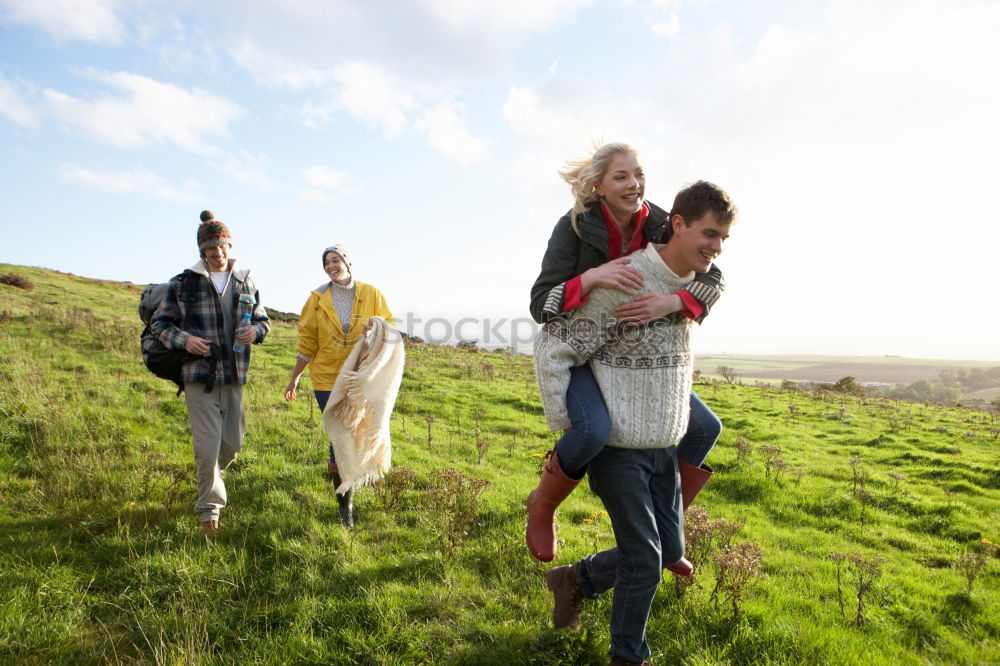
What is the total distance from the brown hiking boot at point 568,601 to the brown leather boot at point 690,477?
2.76 ft

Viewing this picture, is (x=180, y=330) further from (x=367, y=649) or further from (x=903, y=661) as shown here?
(x=903, y=661)

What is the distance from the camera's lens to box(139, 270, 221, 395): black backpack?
441 centimetres

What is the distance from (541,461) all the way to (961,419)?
17.7 meters

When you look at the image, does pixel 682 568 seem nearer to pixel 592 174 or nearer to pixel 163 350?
pixel 592 174

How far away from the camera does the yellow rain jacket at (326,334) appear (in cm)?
519

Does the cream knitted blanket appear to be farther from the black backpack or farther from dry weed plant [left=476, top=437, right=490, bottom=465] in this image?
dry weed plant [left=476, top=437, right=490, bottom=465]

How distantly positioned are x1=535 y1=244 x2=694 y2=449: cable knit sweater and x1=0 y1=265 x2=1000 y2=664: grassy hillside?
4.87 ft

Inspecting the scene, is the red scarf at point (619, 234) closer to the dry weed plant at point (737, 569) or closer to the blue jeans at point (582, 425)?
the blue jeans at point (582, 425)

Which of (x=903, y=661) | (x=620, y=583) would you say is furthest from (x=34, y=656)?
(x=903, y=661)

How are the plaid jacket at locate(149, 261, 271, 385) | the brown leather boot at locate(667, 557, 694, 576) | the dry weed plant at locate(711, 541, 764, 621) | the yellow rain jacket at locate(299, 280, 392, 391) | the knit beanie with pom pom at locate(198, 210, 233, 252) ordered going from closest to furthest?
the brown leather boot at locate(667, 557, 694, 576) → the dry weed plant at locate(711, 541, 764, 621) → the plaid jacket at locate(149, 261, 271, 385) → the knit beanie with pom pom at locate(198, 210, 233, 252) → the yellow rain jacket at locate(299, 280, 392, 391)

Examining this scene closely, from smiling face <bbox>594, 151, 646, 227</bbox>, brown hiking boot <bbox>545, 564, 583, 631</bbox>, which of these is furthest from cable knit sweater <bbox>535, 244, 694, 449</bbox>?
brown hiking boot <bbox>545, 564, 583, 631</bbox>

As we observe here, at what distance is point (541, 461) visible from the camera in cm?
807

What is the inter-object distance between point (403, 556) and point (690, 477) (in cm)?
251

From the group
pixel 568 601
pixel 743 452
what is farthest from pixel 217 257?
pixel 743 452
